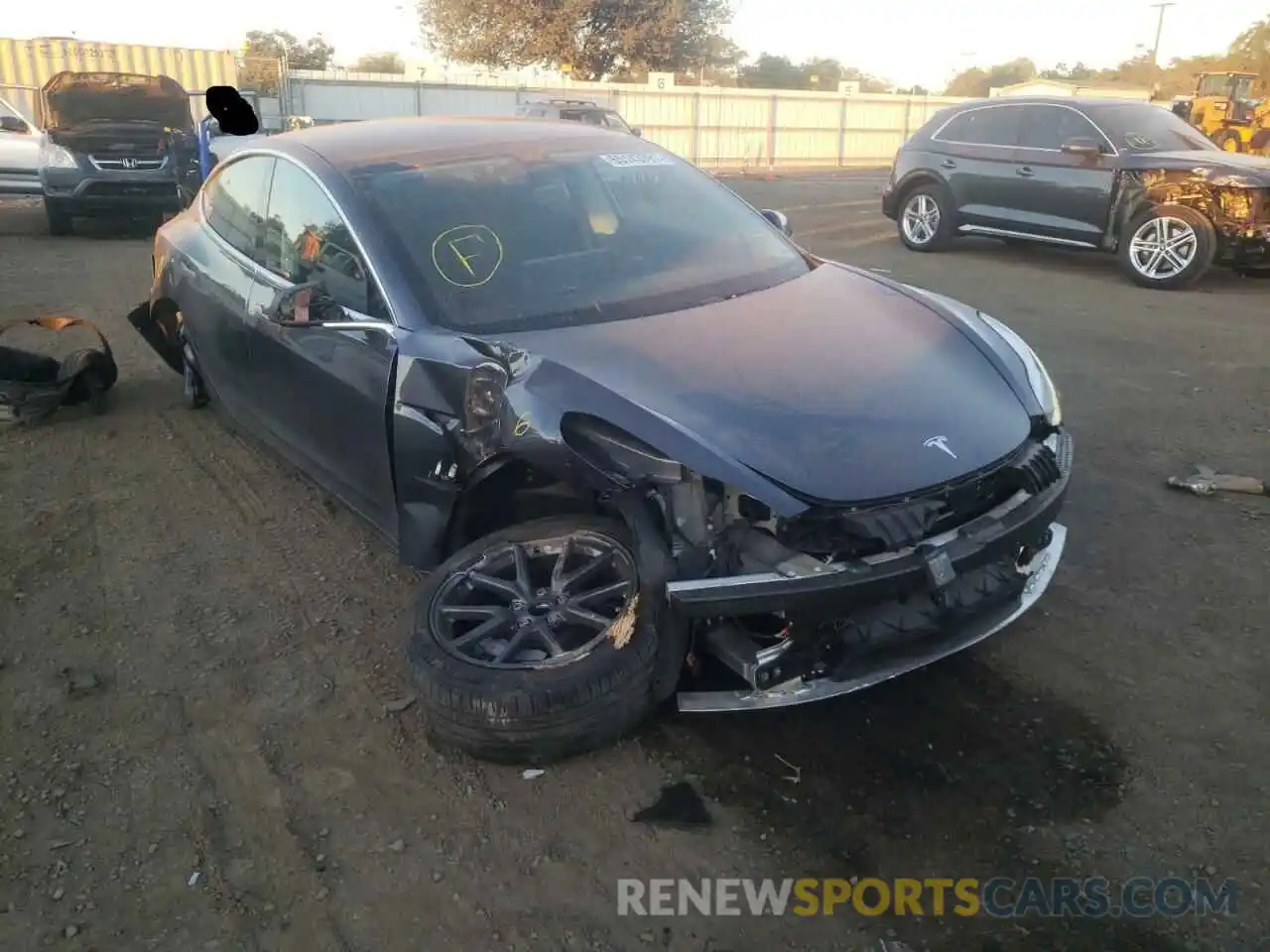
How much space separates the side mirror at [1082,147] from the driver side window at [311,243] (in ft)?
27.1

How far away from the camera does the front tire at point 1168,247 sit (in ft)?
29.9

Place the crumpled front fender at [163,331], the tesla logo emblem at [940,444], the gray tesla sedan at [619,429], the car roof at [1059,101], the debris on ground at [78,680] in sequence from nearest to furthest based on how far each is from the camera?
the gray tesla sedan at [619,429], the tesla logo emblem at [940,444], the debris on ground at [78,680], the crumpled front fender at [163,331], the car roof at [1059,101]

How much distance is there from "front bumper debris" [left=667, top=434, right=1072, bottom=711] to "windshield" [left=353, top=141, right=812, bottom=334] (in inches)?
50.0

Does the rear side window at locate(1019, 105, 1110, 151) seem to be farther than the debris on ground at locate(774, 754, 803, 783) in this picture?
Yes

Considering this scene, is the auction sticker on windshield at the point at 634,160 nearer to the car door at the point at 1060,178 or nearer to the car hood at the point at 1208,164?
the car hood at the point at 1208,164

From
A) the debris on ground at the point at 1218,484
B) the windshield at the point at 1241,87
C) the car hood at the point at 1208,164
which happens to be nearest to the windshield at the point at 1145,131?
the car hood at the point at 1208,164

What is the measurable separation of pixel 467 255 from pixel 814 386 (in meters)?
1.36

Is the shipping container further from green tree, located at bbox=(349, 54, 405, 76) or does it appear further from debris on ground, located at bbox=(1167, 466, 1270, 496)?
green tree, located at bbox=(349, 54, 405, 76)

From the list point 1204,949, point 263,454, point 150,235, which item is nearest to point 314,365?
point 263,454

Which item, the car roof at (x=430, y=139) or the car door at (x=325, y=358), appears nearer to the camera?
the car door at (x=325, y=358)

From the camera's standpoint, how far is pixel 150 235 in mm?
13555

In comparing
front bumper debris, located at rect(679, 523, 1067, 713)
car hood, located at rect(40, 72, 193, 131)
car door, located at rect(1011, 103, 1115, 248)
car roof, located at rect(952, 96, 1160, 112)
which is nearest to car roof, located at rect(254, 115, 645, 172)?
front bumper debris, located at rect(679, 523, 1067, 713)

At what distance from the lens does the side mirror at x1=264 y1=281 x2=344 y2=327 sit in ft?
11.4

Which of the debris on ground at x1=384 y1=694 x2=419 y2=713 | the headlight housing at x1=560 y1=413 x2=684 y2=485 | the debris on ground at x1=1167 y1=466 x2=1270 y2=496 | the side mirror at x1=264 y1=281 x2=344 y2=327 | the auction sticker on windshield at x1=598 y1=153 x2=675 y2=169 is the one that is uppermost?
the auction sticker on windshield at x1=598 y1=153 x2=675 y2=169
